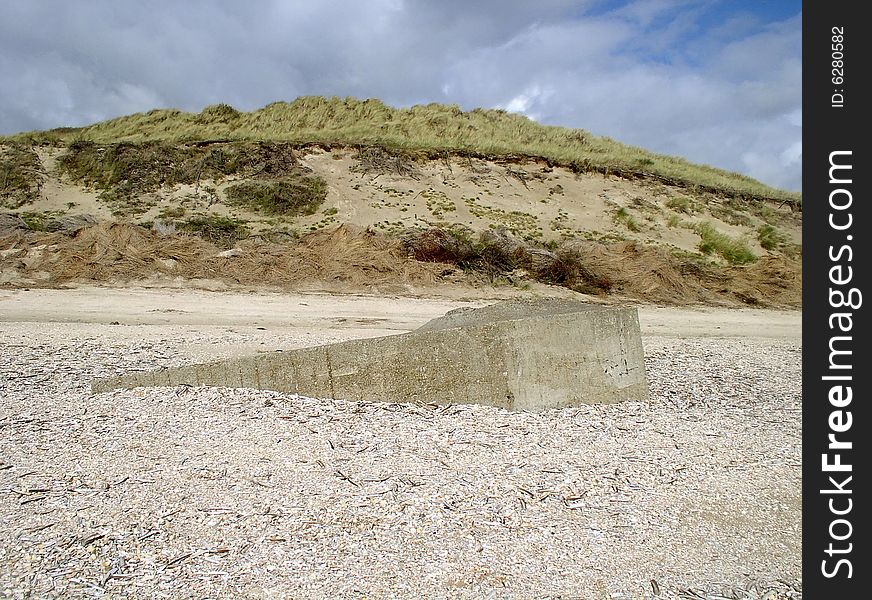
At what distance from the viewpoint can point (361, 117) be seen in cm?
4153

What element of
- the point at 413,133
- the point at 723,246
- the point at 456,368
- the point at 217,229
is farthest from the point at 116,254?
the point at 413,133

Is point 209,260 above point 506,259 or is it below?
above

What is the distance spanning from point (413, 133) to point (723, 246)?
21.2 metres

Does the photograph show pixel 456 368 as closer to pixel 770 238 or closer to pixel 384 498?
pixel 384 498

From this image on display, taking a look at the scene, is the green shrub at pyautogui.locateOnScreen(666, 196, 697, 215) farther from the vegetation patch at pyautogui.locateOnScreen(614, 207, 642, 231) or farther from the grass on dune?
the vegetation patch at pyautogui.locateOnScreen(614, 207, 642, 231)

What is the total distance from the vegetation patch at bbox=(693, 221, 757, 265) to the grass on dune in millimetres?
6915

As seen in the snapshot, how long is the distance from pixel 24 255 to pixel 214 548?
54.2 feet

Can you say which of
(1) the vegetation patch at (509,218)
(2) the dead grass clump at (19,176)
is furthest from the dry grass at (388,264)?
(2) the dead grass clump at (19,176)

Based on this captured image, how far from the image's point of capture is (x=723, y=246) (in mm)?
24438

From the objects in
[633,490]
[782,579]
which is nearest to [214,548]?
[633,490]

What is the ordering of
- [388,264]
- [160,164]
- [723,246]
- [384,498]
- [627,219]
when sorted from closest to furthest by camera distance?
[384,498] → [388,264] → [723,246] → [627,219] → [160,164]

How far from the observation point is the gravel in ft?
9.76

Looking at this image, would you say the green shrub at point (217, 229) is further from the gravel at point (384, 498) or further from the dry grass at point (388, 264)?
the gravel at point (384, 498)

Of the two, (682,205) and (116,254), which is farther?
(682,205)
